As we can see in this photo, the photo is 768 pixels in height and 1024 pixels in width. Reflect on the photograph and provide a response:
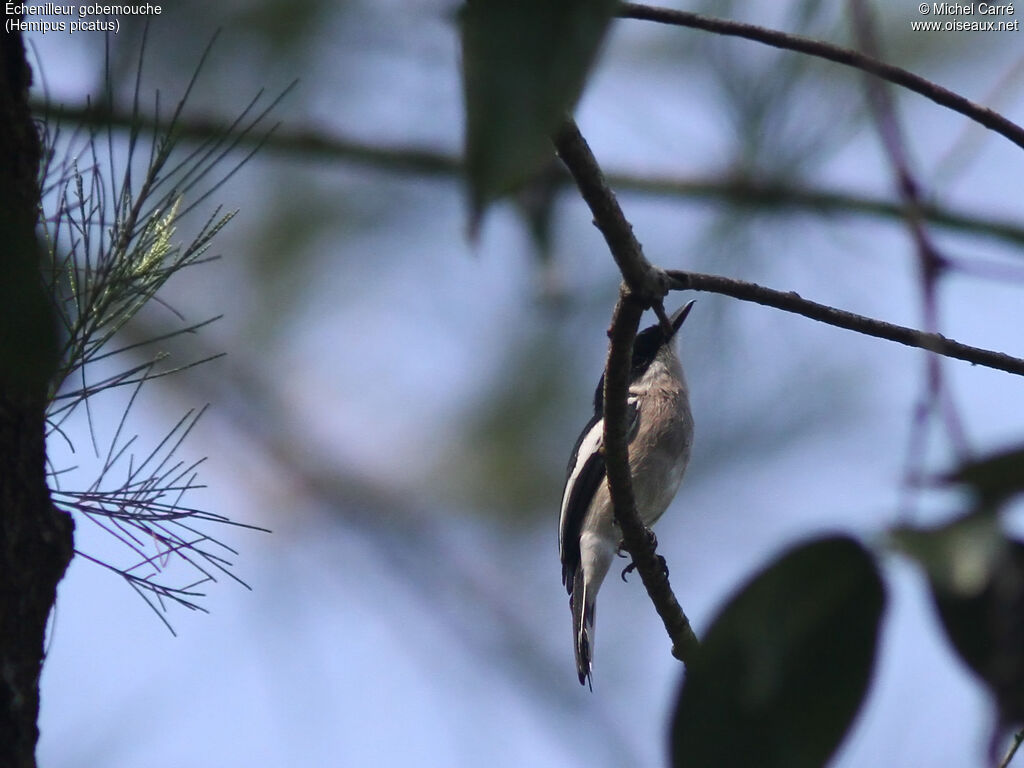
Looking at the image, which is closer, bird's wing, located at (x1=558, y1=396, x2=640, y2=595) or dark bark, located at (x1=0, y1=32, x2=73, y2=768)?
dark bark, located at (x1=0, y1=32, x2=73, y2=768)

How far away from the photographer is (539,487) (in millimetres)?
8344

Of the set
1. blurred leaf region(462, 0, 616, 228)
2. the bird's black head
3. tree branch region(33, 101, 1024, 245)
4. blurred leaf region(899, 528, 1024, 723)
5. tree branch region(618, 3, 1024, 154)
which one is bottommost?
blurred leaf region(899, 528, 1024, 723)

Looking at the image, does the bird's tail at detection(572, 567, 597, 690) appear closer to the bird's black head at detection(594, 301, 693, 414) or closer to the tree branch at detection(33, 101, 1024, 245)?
the bird's black head at detection(594, 301, 693, 414)

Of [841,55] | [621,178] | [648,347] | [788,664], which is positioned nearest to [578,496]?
[648,347]

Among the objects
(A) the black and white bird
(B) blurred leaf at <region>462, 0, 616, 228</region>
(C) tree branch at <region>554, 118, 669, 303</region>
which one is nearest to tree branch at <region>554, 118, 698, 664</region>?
(C) tree branch at <region>554, 118, 669, 303</region>

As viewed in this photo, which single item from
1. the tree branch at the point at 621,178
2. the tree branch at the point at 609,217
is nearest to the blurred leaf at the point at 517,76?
the tree branch at the point at 609,217

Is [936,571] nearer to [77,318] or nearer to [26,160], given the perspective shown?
[26,160]

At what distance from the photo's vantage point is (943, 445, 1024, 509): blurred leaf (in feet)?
2.39

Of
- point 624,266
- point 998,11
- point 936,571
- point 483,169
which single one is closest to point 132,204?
point 624,266

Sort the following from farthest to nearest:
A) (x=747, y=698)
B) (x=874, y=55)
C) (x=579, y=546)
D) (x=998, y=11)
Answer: (x=579, y=546) < (x=998, y=11) < (x=874, y=55) < (x=747, y=698)

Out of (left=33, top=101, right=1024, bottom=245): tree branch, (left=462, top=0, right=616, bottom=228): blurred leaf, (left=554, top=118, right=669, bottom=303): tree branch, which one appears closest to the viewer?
(left=462, top=0, right=616, bottom=228): blurred leaf

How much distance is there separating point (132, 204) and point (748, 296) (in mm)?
1279

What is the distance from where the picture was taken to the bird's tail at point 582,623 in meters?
3.46

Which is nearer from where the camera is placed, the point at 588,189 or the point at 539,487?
the point at 588,189
